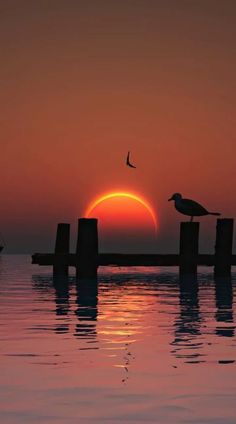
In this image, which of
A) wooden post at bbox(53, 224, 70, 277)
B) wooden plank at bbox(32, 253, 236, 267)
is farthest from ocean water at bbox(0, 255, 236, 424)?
wooden post at bbox(53, 224, 70, 277)

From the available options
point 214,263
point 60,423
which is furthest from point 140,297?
point 60,423

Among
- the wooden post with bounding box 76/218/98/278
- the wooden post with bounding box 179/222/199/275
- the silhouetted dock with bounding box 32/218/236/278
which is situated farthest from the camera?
the wooden post with bounding box 179/222/199/275

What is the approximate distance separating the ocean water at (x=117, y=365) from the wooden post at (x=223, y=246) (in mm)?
9830

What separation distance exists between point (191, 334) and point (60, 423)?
5.45 metres

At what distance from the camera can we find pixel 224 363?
9.27m

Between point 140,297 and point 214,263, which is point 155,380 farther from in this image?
point 214,263

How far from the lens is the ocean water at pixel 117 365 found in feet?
23.0

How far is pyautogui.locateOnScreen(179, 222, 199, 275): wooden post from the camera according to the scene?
1029 inches

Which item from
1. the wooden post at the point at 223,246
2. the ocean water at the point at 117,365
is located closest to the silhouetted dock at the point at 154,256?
the wooden post at the point at 223,246

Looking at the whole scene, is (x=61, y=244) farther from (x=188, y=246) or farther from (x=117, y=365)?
(x=117, y=365)

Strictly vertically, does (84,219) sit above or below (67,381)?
above

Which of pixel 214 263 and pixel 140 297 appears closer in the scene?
pixel 140 297

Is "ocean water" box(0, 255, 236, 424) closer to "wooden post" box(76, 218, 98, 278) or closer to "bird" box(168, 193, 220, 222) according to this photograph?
"wooden post" box(76, 218, 98, 278)

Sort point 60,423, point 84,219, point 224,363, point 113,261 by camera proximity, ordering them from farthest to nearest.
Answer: point 113,261, point 84,219, point 224,363, point 60,423
